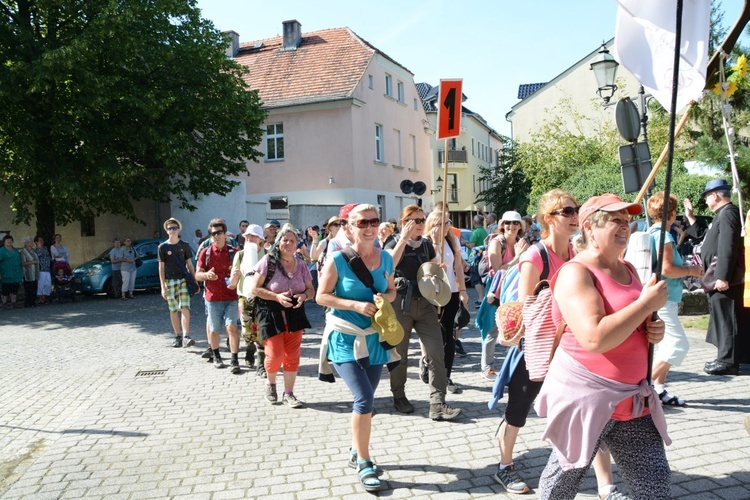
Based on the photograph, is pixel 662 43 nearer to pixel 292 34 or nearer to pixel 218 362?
pixel 218 362

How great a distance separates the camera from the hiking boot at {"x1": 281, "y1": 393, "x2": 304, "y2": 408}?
6273 mm

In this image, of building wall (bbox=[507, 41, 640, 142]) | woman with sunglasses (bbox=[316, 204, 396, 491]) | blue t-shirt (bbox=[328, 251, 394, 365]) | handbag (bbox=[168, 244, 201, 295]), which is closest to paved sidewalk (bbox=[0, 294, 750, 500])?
woman with sunglasses (bbox=[316, 204, 396, 491])

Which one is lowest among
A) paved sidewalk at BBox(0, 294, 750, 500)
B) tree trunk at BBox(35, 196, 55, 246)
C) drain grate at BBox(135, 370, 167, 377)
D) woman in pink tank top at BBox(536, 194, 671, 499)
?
drain grate at BBox(135, 370, 167, 377)

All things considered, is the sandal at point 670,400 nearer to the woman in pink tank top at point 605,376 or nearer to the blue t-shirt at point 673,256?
the blue t-shirt at point 673,256

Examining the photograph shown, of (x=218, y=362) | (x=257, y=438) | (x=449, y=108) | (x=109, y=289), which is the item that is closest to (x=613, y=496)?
(x=257, y=438)

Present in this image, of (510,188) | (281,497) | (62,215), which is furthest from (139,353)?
(510,188)

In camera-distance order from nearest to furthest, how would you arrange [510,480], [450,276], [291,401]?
[510,480] < [291,401] < [450,276]

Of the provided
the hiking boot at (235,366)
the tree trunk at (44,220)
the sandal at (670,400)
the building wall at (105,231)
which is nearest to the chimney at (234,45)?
the building wall at (105,231)

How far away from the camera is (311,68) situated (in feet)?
106

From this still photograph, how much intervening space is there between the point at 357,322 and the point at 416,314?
1525 millimetres

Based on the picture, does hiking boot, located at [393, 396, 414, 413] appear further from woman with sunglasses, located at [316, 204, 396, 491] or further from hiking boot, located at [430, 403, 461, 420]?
woman with sunglasses, located at [316, 204, 396, 491]

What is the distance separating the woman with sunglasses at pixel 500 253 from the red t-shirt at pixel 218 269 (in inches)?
128

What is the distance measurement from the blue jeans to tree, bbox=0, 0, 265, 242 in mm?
15449

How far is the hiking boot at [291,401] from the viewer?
20.6ft
